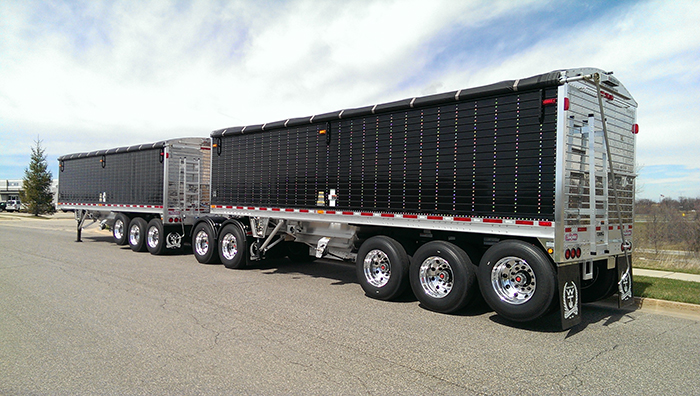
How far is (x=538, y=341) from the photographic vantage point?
228 inches

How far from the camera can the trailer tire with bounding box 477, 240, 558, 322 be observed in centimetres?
599

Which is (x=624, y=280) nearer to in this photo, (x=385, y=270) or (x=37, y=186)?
(x=385, y=270)

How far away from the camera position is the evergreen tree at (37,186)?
136ft

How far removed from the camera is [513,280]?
6.43m

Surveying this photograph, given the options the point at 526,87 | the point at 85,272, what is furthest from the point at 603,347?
the point at 85,272

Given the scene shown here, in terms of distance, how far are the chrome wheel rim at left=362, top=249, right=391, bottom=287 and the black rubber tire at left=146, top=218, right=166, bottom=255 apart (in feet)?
27.5

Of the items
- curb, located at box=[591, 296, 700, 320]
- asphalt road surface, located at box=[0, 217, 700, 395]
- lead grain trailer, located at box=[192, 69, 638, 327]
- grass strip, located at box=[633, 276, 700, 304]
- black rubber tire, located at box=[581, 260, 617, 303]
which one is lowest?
asphalt road surface, located at box=[0, 217, 700, 395]

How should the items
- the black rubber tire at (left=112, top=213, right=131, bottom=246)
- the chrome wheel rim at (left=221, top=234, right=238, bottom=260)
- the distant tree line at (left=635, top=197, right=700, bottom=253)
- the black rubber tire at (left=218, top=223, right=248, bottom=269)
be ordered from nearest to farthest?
1. the black rubber tire at (left=218, top=223, right=248, bottom=269)
2. the chrome wheel rim at (left=221, top=234, right=238, bottom=260)
3. the black rubber tire at (left=112, top=213, right=131, bottom=246)
4. the distant tree line at (left=635, top=197, right=700, bottom=253)

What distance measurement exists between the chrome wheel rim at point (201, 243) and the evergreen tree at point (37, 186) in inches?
1474

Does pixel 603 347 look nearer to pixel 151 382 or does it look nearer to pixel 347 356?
pixel 347 356

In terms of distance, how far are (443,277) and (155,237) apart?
1064 cm

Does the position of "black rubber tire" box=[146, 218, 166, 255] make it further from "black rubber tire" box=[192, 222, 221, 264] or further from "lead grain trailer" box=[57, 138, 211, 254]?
"black rubber tire" box=[192, 222, 221, 264]

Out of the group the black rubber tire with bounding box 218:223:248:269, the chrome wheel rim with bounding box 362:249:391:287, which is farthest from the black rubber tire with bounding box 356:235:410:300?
the black rubber tire with bounding box 218:223:248:269

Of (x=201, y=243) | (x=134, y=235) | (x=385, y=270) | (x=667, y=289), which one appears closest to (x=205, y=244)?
(x=201, y=243)
